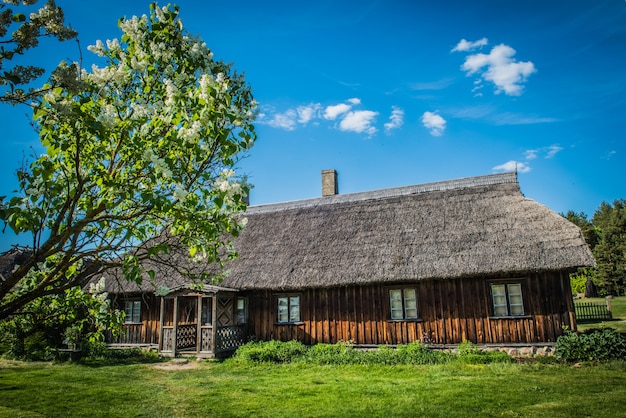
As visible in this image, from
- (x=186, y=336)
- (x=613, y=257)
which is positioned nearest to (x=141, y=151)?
(x=186, y=336)

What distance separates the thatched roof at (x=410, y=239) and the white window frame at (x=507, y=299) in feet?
2.05

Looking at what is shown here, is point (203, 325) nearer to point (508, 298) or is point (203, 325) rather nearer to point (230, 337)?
point (230, 337)

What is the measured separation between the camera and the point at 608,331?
43.2 ft

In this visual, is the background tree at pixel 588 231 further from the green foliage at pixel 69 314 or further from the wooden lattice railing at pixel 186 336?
the green foliage at pixel 69 314

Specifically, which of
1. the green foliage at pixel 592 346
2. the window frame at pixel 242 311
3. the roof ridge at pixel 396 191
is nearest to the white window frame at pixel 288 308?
the window frame at pixel 242 311

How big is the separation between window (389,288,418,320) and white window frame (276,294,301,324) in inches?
151

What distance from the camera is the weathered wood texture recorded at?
576 inches

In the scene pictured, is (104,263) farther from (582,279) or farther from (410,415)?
(582,279)

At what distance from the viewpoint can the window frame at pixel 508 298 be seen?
15.0 metres

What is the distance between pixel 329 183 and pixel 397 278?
9.37m

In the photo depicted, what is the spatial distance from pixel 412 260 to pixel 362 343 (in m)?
3.67

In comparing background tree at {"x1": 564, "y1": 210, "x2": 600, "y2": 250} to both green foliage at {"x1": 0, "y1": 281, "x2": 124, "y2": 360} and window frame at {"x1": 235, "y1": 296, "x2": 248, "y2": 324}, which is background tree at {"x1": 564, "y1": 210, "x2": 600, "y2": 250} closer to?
window frame at {"x1": 235, "y1": 296, "x2": 248, "y2": 324}

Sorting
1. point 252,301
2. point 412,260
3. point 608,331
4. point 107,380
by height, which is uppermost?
point 412,260

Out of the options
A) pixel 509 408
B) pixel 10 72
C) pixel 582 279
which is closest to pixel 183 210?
pixel 10 72
